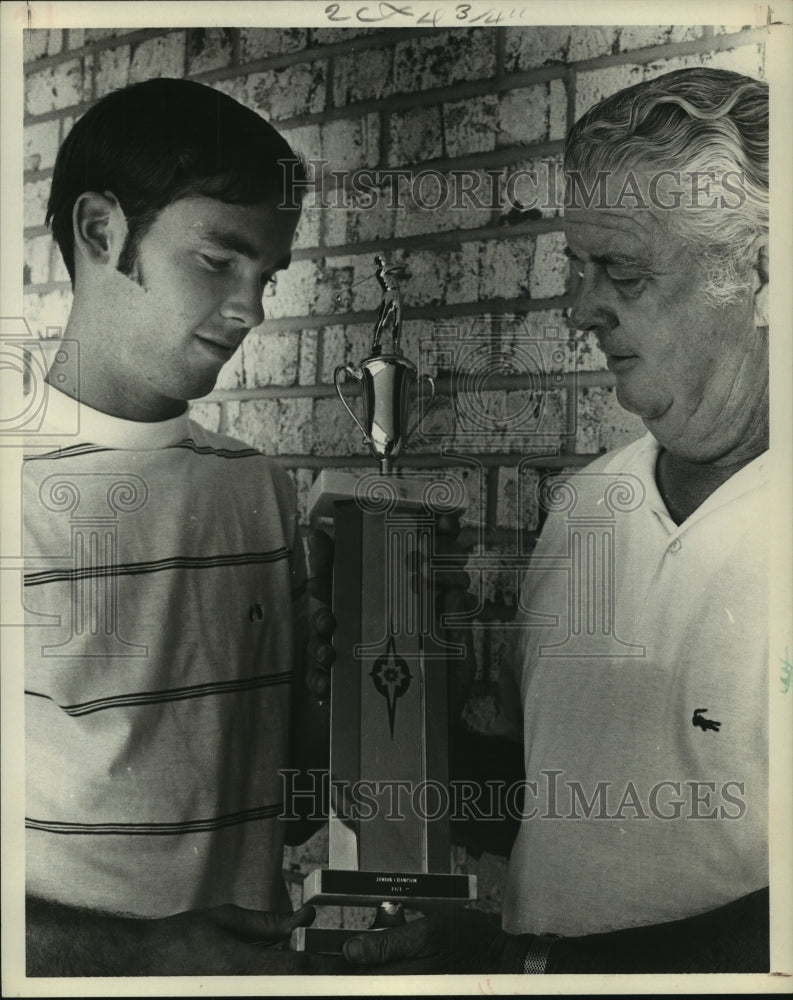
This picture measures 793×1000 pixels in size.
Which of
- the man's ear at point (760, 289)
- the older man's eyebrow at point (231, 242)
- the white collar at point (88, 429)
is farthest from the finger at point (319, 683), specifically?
the man's ear at point (760, 289)

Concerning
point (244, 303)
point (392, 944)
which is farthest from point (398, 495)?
point (392, 944)

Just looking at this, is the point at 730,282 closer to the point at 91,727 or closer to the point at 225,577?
the point at 225,577

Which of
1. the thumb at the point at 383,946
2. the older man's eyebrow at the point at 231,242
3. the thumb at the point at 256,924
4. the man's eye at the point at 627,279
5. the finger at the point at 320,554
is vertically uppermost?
the older man's eyebrow at the point at 231,242

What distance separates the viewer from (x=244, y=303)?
210 cm

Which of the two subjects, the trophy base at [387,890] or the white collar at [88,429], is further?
the white collar at [88,429]

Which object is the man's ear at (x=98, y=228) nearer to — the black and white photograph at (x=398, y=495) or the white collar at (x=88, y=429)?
the black and white photograph at (x=398, y=495)

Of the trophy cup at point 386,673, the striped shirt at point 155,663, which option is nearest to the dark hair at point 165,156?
the trophy cup at point 386,673

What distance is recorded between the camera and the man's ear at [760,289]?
2062 millimetres

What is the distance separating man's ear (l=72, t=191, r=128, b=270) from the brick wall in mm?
72

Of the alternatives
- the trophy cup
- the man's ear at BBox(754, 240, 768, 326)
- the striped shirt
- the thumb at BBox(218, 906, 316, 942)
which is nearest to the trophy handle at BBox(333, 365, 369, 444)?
the trophy cup

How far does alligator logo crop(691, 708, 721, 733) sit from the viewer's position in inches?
79.8

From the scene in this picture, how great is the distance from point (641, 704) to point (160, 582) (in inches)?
38.0

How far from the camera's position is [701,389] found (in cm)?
205

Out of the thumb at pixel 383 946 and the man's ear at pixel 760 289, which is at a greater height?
the man's ear at pixel 760 289
